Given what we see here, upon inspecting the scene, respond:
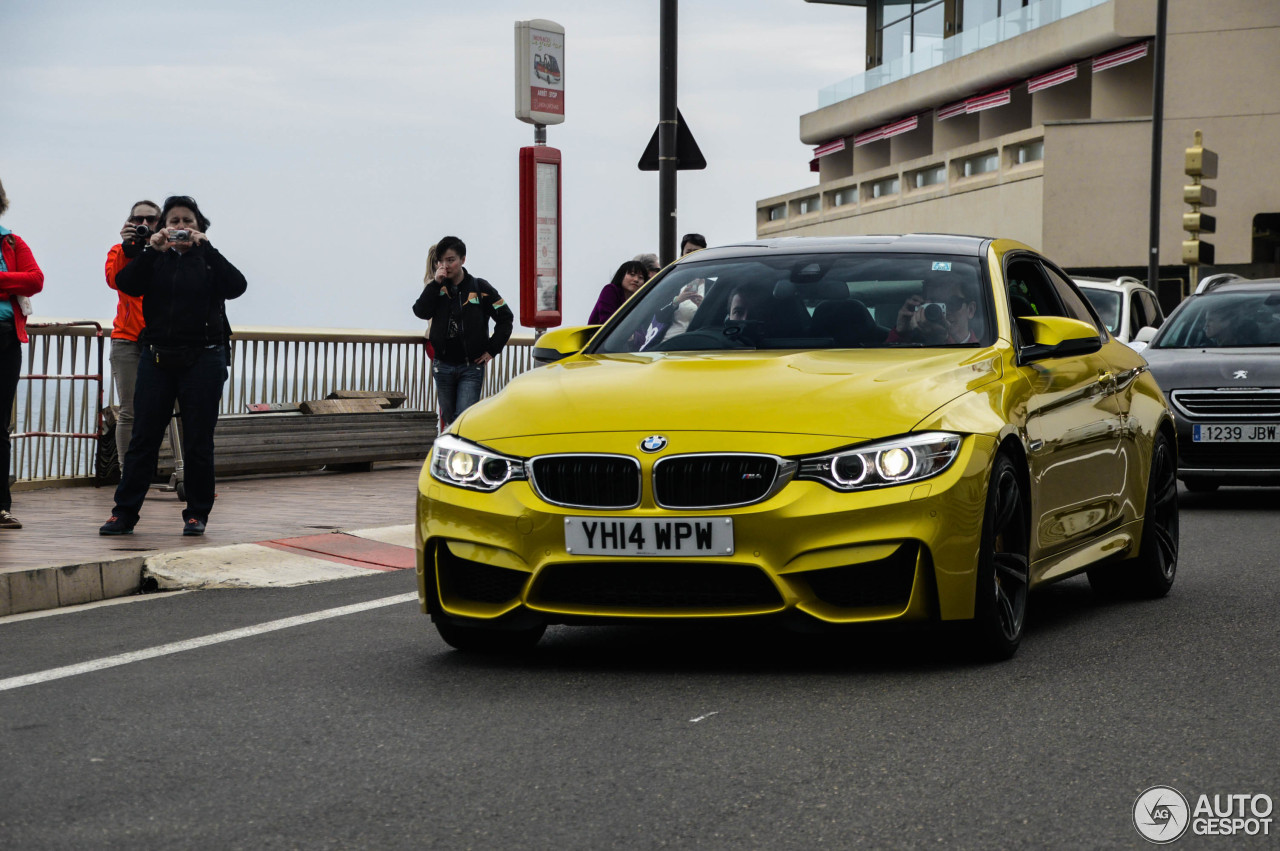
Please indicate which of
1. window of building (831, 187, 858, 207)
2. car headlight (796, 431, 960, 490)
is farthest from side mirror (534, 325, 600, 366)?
window of building (831, 187, 858, 207)

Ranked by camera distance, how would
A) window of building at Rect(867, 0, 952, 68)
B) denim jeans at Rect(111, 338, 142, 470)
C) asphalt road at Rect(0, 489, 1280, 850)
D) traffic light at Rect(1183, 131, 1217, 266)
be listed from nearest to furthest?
asphalt road at Rect(0, 489, 1280, 850)
denim jeans at Rect(111, 338, 142, 470)
traffic light at Rect(1183, 131, 1217, 266)
window of building at Rect(867, 0, 952, 68)

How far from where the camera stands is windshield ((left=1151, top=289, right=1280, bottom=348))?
13797 mm

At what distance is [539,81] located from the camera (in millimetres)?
14305

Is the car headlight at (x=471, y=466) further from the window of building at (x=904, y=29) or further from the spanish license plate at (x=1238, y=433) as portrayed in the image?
the window of building at (x=904, y=29)

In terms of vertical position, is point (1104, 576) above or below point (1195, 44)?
below

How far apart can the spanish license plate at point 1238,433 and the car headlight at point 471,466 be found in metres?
8.03

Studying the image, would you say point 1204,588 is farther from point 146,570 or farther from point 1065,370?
point 146,570

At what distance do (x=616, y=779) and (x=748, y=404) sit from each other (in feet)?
5.70

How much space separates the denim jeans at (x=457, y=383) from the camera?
13.6 metres

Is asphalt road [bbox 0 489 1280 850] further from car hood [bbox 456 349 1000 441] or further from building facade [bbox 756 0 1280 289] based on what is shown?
building facade [bbox 756 0 1280 289]

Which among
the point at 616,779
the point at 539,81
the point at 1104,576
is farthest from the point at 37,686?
the point at 539,81

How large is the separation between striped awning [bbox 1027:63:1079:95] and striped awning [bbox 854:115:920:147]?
7373 mm

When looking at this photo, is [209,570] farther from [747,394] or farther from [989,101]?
[989,101]

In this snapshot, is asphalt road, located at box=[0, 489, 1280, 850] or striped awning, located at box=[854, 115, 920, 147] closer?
asphalt road, located at box=[0, 489, 1280, 850]
